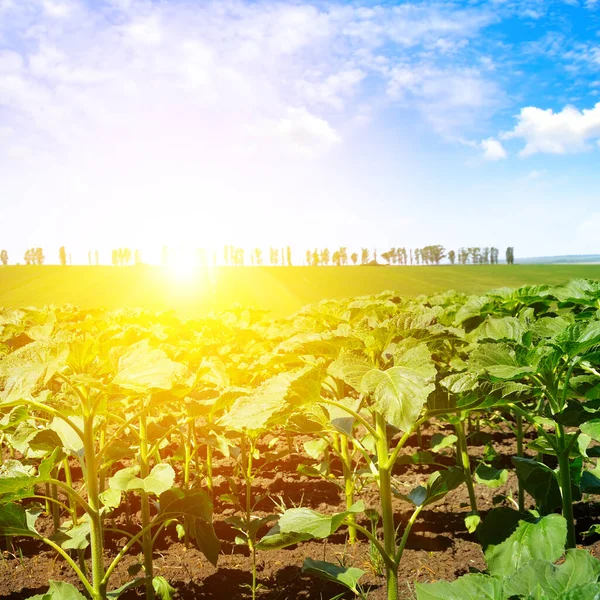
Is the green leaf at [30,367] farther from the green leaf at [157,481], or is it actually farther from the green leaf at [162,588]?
the green leaf at [162,588]

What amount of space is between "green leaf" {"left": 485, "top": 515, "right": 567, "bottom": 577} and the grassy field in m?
31.0

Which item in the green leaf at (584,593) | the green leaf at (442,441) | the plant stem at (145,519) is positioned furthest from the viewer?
the green leaf at (442,441)

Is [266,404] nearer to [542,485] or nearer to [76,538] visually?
[542,485]

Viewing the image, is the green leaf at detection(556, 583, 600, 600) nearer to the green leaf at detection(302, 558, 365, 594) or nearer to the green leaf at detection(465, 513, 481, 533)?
the green leaf at detection(302, 558, 365, 594)

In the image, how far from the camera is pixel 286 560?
3.57 metres

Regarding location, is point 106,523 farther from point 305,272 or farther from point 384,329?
point 305,272

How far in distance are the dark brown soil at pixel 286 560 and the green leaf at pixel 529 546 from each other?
898mm

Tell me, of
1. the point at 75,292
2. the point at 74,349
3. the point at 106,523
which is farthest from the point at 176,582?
the point at 75,292

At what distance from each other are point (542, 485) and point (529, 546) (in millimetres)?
399

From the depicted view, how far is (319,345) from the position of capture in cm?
244

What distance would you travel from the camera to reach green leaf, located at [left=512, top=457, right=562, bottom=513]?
2.28 m

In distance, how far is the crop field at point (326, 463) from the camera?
1925 millimetres

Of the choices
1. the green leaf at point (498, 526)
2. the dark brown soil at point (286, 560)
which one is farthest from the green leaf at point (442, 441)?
the green leaf at point (498, 526)

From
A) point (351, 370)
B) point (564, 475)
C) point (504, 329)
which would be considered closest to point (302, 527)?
point (351, 370)
